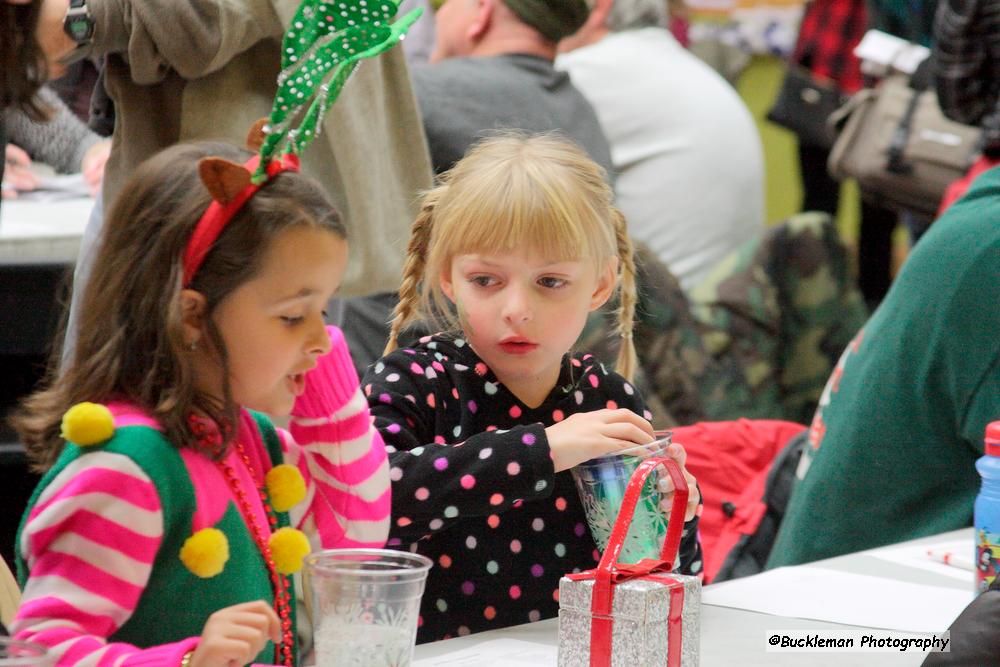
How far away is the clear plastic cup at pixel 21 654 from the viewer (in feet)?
3.37

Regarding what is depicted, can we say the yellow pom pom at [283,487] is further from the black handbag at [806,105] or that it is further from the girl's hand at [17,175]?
the black handbag at [806,105]

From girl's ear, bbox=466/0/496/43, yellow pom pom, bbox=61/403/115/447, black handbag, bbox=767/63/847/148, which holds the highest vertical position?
yellow pom pom, bbox=61/403/115/447

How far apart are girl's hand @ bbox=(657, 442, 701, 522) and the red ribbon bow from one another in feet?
0.13

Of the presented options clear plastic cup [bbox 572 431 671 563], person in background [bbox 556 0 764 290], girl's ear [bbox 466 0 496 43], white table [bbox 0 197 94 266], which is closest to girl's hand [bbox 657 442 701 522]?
clear plastic cup [bbox 572 431 671 563]

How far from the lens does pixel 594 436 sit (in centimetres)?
165

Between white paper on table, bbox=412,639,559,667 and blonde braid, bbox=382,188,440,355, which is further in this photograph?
blonde braid, bbox=382,188,440,355

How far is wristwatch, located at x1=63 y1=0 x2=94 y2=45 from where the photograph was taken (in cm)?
226

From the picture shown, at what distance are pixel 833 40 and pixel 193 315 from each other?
4.95 metres

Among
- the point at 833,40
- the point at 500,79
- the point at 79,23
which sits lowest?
the point at 833,40

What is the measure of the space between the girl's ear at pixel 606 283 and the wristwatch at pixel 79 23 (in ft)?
3.06

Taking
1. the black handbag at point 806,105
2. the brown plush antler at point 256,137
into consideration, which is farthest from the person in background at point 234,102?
the black handbag at point 806,105

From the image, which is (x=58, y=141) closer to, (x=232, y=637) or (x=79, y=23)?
(x=79, y=23)

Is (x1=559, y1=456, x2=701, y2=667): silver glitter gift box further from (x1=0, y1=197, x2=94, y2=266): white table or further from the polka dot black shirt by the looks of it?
(x1=0, y1=197, x2=94, y2=266): white table

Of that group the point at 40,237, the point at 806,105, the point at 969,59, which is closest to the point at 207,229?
the point at 40,237
